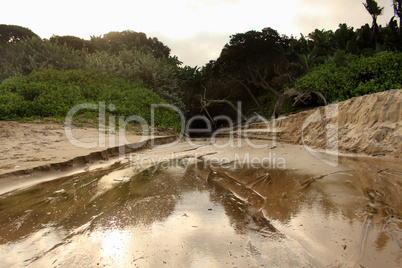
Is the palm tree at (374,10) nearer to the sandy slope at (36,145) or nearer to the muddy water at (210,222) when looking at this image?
the muddy water at (210,222)

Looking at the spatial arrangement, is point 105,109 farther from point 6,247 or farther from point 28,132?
point 6,247

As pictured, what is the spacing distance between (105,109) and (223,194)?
333 inches

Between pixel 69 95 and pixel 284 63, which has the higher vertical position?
pixel 284 63

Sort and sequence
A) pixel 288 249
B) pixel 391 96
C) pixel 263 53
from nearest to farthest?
pixel 288 249, pixel 391 96, pixel 263 53

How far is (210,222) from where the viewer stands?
6.36ft

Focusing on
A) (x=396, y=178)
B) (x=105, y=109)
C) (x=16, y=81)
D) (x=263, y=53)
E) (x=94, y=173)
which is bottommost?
(x=94, y=173)

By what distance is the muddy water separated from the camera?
141cm

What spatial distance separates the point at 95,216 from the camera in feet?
6.72

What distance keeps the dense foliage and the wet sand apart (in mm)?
6279

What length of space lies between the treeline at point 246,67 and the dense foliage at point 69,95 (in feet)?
0.24

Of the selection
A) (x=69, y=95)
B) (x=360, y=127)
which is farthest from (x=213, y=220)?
(x=69, y=95)

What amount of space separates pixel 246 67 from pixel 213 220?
17.3 meters

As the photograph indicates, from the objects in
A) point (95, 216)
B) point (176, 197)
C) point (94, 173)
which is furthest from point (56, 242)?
point (94, 173)

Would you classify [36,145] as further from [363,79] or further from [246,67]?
[246,67]
